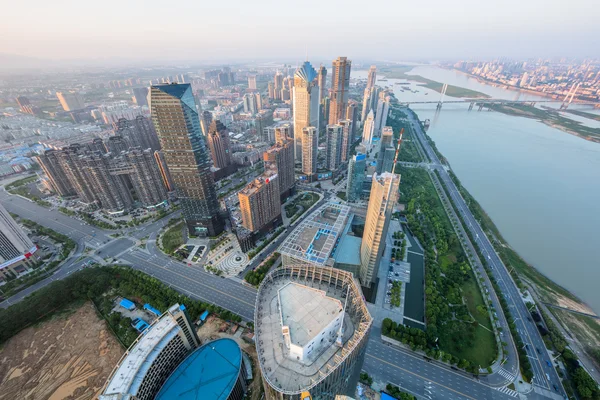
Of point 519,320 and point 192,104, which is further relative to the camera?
point 192,104

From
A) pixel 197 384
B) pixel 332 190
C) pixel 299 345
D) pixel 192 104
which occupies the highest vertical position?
pixel 192 104

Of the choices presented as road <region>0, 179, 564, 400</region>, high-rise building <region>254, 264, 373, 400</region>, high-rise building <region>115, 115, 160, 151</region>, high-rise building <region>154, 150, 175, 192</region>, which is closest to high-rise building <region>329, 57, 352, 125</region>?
road <region>0, 179, 564, 400</region>

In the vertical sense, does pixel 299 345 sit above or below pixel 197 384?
above

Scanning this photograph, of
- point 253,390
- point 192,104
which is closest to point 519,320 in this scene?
point 253,390

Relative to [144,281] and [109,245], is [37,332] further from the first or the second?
[109,245]

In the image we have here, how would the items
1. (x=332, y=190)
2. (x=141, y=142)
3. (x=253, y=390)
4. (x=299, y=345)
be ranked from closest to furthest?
(x=299, y=345)
(x=253, y=390)
(x=332, y=190)
(x=141, y=142)

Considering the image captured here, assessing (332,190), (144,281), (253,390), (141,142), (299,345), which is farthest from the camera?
(141,142)

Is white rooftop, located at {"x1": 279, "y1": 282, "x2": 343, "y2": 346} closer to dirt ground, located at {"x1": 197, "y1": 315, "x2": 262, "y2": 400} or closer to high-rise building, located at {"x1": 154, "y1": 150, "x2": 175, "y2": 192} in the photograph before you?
dirt ground, located at {"x1": 197, "y1": 315, "x2": 262, "y2": 400}
